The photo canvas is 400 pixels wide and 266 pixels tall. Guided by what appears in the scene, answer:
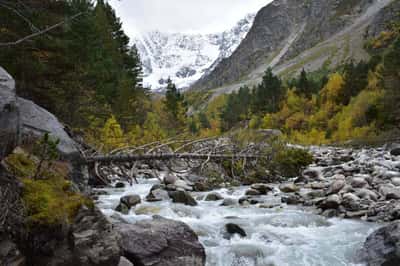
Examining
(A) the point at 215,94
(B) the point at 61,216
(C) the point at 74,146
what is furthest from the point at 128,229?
(A) the point at 215,94

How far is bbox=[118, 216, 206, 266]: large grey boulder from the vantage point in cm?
536

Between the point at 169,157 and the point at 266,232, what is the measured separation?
10.7 feet

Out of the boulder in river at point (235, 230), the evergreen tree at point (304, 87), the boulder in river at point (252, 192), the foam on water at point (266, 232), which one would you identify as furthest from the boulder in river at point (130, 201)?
the evergreen tree at point (304, 87)

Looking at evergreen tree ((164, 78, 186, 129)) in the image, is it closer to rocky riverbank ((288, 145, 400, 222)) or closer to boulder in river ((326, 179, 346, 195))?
rocky riverbank ((288, 145, 400, 222))

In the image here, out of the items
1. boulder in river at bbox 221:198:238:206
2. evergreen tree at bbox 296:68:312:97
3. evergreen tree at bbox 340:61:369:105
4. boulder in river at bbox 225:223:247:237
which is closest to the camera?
boulder in river at bbox 225:223:247:237

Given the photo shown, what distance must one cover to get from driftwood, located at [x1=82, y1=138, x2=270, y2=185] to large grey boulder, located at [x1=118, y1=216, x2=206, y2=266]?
1.17 meters

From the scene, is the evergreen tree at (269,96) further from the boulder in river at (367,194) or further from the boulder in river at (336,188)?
the boulder in river at (367,194)

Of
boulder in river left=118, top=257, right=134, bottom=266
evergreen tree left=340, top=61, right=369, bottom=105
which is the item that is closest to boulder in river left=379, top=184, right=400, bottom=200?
boulder in river left=118, top=257, right=134, bottom=266

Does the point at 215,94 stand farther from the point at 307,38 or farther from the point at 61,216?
the point at 61,216

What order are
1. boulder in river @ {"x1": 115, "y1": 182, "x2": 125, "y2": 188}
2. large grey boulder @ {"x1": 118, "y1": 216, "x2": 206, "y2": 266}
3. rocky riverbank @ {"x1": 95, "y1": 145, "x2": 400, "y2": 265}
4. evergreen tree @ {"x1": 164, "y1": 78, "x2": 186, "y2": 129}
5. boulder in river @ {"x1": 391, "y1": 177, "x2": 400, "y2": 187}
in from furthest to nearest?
1. evergreen tree @ {"x1": 164, "y1": 78, "x2": 186, "y2": 129}
2. boulder in river @ {"x1": 115, "y1": 182, "x2": 125, "y2": 188}
3. boulder in river @ {"x1": 391, "y1": 177, "x2": 400, "y2": 187}
4. rocky riverbank @ {"x1": 95, "y1": 145, "x2": 400, "y2": 265}
5. large grey boulder @ {"x1": 118, "y1": 216, "x2": 206, "y2": 266}

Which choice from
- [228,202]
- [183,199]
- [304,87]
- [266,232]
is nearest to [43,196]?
[266,232]

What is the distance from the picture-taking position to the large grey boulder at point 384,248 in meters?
5.58

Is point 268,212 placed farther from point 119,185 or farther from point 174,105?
point 174,105

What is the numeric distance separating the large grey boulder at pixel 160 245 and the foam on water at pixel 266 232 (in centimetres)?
65
